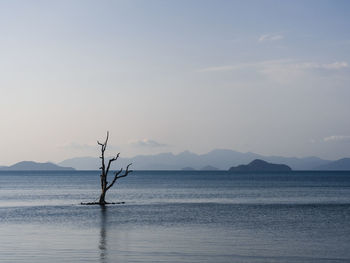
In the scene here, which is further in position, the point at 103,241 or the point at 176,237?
the point at 176,237

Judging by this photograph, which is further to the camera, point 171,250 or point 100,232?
point 100,232

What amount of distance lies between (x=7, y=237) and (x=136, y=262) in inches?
491

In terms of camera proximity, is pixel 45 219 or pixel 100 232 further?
pixel 45 219

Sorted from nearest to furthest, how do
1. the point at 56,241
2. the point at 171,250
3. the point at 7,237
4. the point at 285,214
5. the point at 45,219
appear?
the point at 171,250 → the point at 56,241 → the point at 7,237 → the point at 45,219 → the point at 285,214

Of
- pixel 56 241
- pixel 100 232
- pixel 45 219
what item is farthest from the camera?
pixel 45 219

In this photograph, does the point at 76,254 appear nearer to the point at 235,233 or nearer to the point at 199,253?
the point at 199,253

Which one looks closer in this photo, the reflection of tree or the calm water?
the reflection of tree

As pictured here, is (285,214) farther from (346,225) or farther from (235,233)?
(235,233)

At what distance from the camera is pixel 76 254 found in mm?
25516

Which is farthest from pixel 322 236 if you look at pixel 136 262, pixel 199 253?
pixel 136 262

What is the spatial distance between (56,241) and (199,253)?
30.4ft

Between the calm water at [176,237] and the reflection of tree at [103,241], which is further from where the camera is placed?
the calm water at [176,237]

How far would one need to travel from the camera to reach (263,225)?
39.1 metres

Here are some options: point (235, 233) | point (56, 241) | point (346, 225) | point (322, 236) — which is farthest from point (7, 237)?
point (346, 225)
